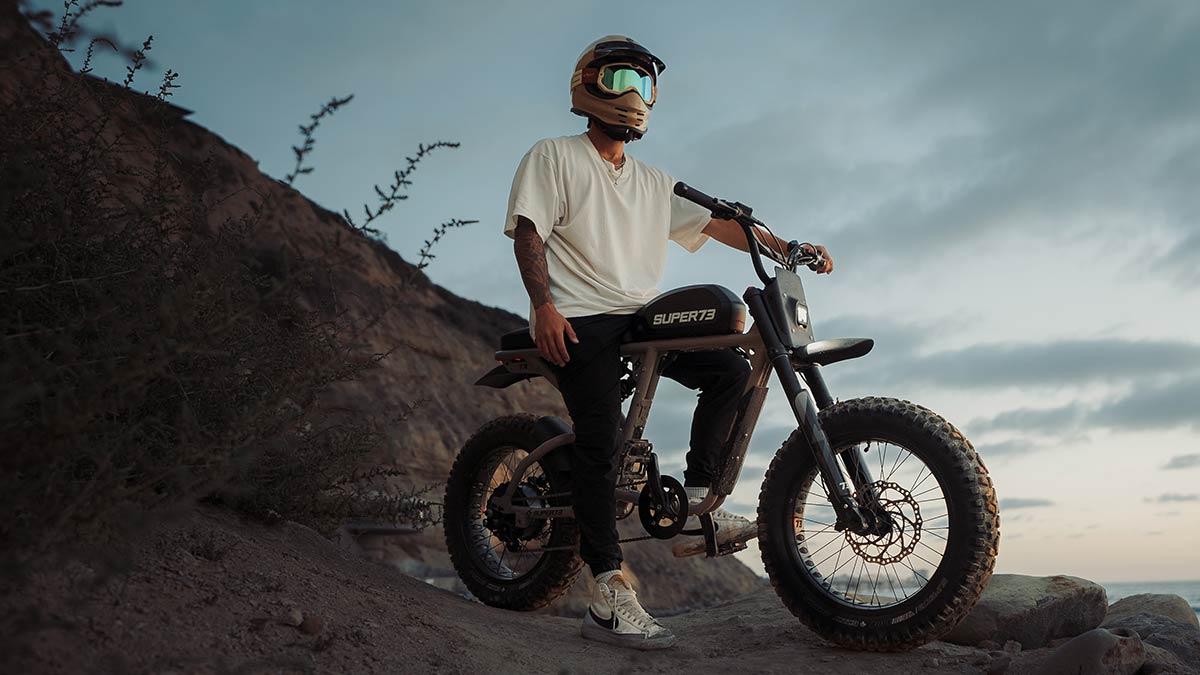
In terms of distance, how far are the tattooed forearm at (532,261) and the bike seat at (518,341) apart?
20.8 inches

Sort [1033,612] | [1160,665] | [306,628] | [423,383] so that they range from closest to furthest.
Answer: [306,628]
[1160,665]
[1033,612]
[423,383]

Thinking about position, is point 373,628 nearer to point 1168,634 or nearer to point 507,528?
point 507,528

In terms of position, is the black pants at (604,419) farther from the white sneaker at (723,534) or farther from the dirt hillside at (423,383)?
the dirt hillside at (423,383)

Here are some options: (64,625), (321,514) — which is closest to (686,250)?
(321,514)

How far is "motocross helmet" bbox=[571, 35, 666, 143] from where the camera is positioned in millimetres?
4305

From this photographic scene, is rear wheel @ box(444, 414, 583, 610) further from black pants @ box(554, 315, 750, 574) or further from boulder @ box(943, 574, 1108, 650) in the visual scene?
boulder @ box(943, 574, 1108, 650)

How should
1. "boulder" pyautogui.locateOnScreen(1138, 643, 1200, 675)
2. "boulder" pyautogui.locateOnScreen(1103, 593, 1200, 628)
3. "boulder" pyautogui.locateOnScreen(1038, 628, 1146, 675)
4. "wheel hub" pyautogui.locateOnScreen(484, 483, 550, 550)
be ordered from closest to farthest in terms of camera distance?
"boulder" pyautogui.locateOnScreen(1038, 628, 1146, 675) < "boulder" pyautogui.locateOnScreen(1138, 643, 1200, 675) < "wheel hub" pyautogui.locateOnScreen(484, 483, 550, 550) < "boulder" pyautogui.locateOnScreen(1103, 593, 1200, 628)

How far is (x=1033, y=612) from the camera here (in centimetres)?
438

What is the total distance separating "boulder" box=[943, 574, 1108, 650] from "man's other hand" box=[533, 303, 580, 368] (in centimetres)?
225

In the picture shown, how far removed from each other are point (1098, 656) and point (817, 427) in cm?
126

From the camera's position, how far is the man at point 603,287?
406 centimetres

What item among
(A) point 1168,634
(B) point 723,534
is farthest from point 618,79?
(A) point 1168,634

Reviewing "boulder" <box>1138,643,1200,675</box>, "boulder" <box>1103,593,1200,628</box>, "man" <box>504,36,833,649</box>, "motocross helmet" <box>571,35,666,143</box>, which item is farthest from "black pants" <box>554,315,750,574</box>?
"boulder" <box>1103,593,1200,628</box>

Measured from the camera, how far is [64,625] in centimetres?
215
